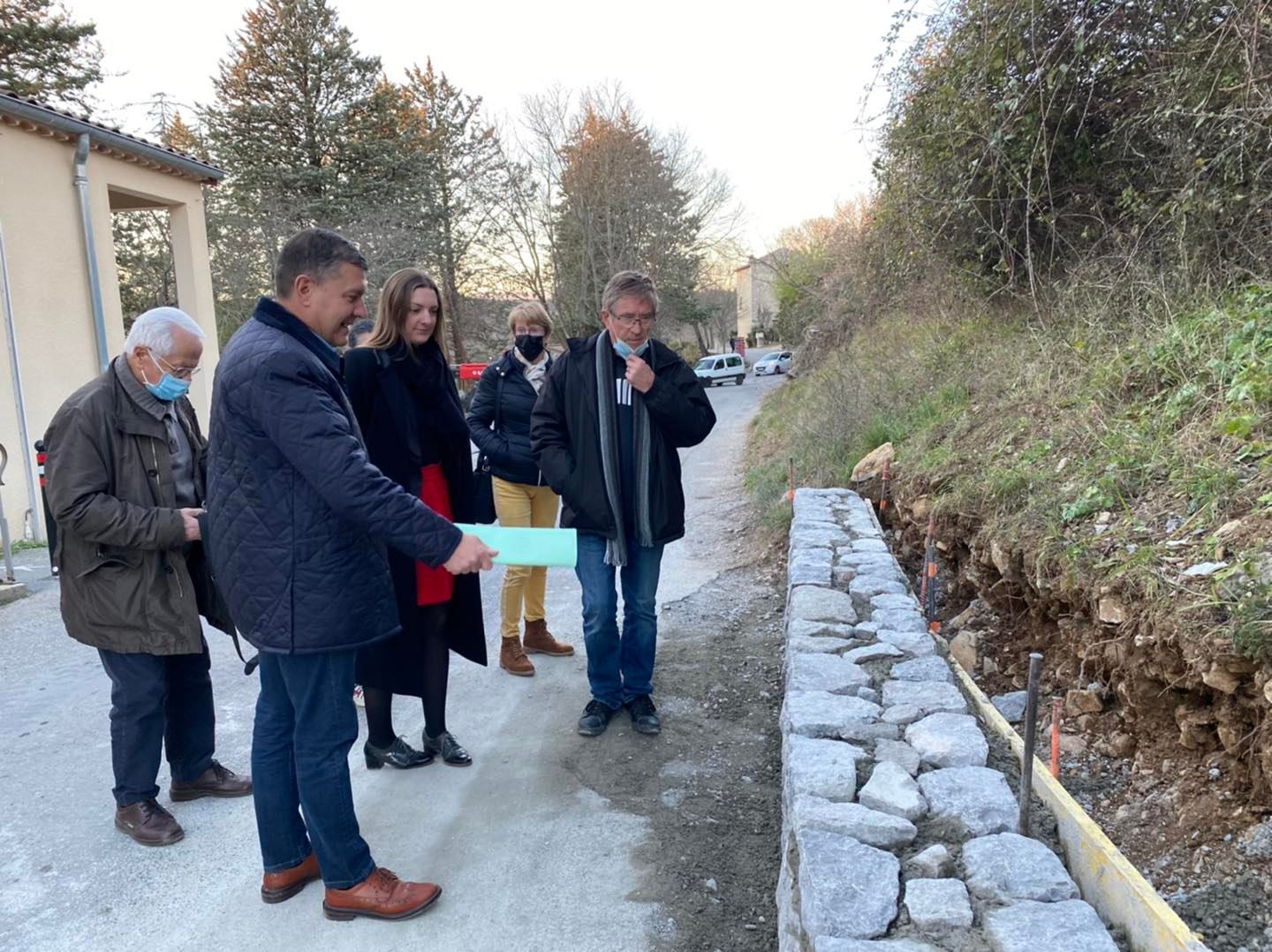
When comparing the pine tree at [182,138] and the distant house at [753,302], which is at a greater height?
the pine tree at [182,138]

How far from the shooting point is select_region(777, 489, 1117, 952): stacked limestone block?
6.17ft

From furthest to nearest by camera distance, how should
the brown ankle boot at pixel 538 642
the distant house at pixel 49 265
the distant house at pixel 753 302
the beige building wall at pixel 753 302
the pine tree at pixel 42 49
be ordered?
the beige building wall at pixel 753 302
the distant house at pixel 753 302
the pine tree at pixel 42 49
the distant house at pixel 49 265
the brown ankle boot at pixel 538 642

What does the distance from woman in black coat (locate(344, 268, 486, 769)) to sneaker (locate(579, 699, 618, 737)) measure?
528mm

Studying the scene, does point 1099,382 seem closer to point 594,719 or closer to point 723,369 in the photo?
point 594,719

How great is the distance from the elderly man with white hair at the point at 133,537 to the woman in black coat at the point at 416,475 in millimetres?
650

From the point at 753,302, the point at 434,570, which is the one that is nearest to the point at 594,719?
the point at 434,570

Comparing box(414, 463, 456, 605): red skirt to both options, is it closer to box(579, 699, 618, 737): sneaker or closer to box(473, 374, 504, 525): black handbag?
box(473, 374, 504, 525): black handbag

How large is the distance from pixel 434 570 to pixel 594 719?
105cm

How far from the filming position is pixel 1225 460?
3518 millimetres

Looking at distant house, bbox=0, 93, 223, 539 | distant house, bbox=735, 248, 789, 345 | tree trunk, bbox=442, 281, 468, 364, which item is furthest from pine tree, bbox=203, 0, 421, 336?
distant house, bbox=735, 248, 789, 345

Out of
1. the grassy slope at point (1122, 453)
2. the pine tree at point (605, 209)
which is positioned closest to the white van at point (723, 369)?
the pine tree at point (605, 209)

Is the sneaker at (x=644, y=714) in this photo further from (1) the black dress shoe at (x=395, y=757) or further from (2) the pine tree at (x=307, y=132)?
(2) the pine tree at (x=307, y=132)

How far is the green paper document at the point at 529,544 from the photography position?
110 inches

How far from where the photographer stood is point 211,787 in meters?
3.35
